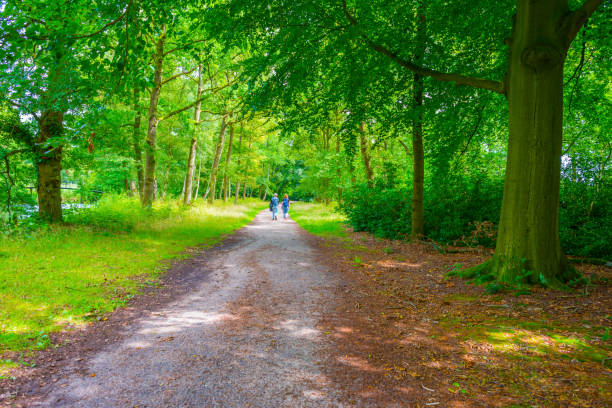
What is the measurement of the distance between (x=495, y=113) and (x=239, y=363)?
34.3 feet

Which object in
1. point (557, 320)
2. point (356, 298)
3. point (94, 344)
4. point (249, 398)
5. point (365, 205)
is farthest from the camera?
point (365, 205)

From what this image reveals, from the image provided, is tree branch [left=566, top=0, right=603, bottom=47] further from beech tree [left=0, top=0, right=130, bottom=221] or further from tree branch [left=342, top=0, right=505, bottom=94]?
beech tree [left=0, top=0, right=130, bottom=221]

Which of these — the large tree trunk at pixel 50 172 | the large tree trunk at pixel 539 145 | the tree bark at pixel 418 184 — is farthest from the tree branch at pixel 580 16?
the large tree trunk at pixel 50 172

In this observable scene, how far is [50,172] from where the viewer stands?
32.7 ft

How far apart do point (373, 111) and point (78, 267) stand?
28.5ft

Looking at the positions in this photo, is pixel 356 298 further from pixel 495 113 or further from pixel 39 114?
pixel 39 114

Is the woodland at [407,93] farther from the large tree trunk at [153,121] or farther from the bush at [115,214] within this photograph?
the bush at [115,214]

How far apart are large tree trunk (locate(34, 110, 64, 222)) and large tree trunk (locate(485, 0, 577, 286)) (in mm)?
12544

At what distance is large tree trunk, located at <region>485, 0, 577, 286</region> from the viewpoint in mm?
5062

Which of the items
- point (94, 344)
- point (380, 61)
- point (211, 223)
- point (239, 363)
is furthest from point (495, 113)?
point (211, 223)

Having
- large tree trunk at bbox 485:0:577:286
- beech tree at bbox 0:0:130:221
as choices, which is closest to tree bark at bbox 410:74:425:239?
large tree trunk at bbox 485:0:577:286

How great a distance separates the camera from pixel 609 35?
6500 millimetres

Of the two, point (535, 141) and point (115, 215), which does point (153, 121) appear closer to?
point (115, 215)

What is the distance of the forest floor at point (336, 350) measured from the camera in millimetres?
2719
